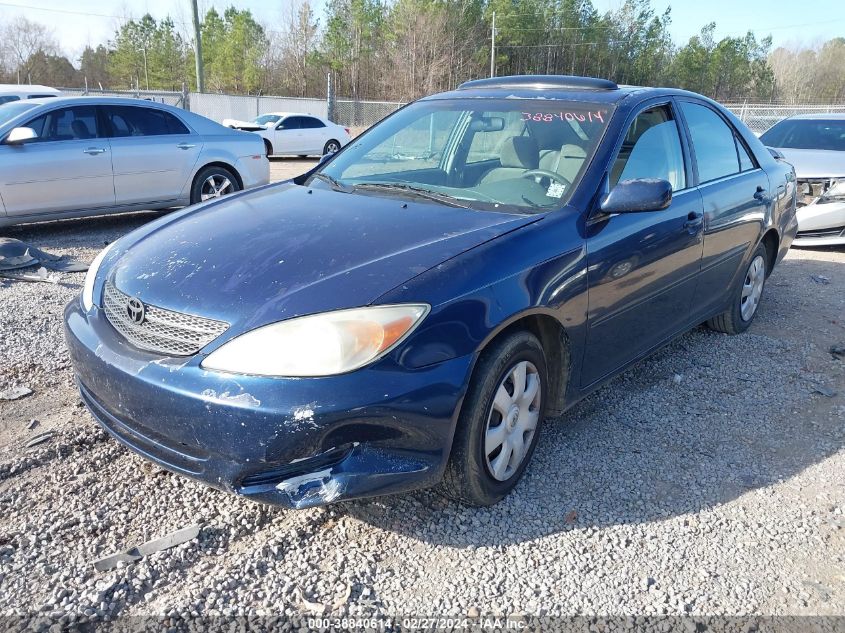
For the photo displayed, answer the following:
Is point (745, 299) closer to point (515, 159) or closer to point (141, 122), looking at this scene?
point (515, 159)

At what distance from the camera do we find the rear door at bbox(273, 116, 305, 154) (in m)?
19.3

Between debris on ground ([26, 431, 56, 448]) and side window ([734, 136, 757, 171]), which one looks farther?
side window ([734, 136, 757, 171])

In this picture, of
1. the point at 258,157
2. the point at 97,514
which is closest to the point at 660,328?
the point at 97,514

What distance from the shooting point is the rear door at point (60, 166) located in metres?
6.73

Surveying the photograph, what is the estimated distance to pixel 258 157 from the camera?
8727 millimetres

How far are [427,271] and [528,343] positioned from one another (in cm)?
56

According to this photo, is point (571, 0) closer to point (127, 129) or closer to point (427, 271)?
point (127, 129)

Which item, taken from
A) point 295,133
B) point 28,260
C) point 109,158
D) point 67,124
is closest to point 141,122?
point 109,158

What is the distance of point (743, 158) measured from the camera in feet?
14.9

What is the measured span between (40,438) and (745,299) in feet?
15.1

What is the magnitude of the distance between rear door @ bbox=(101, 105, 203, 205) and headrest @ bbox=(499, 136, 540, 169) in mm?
5527

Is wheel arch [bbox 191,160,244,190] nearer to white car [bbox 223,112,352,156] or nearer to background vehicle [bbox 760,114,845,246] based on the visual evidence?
background vehicle [bbox 760,114,845,246]

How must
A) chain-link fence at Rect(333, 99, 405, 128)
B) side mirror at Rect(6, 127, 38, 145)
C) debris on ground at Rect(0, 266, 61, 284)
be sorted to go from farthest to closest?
chain-link fence at Rect(333, 99, 405, 128) < side mirror at Rect(6, 127, 38, 145) < debris on ground at Rect(0, 266, 61, 284)

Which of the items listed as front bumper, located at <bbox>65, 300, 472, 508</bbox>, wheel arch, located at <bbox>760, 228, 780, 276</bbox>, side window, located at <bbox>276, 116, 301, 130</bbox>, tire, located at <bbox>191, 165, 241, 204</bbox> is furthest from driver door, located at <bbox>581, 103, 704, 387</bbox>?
side window, located at <bbox>276, 116, 301, 130</bbox>
